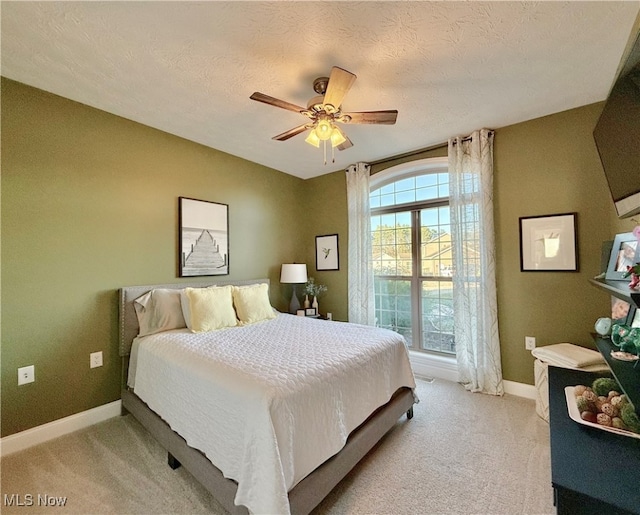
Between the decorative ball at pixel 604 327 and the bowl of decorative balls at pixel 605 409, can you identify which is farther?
the decorative ball at pixel 604 327

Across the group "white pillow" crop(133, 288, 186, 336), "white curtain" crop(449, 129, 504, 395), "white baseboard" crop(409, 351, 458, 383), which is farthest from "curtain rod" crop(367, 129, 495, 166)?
"white pillow" crop(133, 288, 186, 336)

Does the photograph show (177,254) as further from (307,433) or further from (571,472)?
(571,472)

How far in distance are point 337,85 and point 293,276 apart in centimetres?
256

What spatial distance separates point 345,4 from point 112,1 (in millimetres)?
1219

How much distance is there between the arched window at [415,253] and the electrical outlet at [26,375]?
3541 mm

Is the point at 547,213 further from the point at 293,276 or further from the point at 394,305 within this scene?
the point at 293,276

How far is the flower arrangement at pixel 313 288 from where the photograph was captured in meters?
4.11

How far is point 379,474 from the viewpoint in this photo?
5.82 feet

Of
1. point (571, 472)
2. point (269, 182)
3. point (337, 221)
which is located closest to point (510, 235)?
point (337, 221)

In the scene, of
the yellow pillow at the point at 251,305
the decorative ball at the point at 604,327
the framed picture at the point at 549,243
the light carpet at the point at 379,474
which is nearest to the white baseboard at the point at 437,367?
the light carpet at the point at 379,474

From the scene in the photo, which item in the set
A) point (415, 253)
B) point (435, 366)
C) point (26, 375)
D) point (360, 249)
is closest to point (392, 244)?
point (415, 253)

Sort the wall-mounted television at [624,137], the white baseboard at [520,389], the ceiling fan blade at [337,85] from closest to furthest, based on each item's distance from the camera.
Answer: the wall-mounted television at [624,137] → the ceiling fan blade at [337,85] → the white baseboard at [520,389]

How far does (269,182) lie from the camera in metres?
4.02

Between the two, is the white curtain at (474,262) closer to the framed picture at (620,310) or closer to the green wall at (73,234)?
the framed picture at (620,310)
